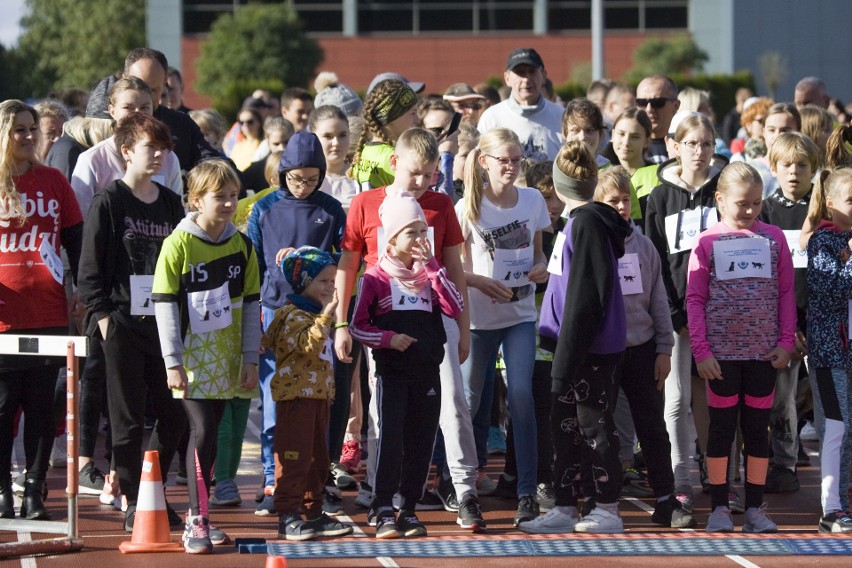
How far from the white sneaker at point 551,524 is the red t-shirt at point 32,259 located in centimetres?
258

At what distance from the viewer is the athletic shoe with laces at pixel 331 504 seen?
737 cm

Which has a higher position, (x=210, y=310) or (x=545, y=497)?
(x=210, y=310)

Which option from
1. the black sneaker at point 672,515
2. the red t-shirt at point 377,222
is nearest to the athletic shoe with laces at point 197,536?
the red t-shirt at point 377,222

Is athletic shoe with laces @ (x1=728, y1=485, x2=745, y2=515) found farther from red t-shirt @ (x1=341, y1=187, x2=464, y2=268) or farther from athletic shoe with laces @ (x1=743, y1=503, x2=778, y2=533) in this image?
red t-shirt @ (x1=341, y1=187, x2=464, y2=268)

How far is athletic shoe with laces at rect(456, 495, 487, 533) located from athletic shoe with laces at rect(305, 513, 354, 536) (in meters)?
0.57

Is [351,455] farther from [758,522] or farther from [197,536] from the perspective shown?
[758,522]

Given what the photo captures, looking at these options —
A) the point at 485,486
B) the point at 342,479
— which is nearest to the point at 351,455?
the point at 342,479

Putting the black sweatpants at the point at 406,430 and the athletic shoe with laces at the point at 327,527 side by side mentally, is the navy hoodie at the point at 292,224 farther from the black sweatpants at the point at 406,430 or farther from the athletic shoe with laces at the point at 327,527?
the athletic shoe with laces at the point at 327,527

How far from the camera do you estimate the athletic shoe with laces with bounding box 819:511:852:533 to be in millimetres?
6910

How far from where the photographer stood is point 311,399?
6.75 meters

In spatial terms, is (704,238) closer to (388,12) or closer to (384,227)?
(384,227)

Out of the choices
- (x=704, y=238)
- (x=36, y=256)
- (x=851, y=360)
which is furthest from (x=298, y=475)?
(x=851, y=360)

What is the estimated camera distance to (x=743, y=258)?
7051mm

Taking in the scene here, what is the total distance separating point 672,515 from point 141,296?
2875 mm
